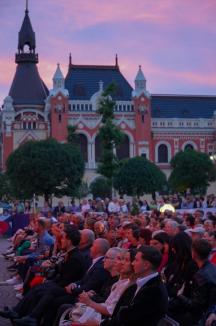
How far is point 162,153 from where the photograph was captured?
8312 cm

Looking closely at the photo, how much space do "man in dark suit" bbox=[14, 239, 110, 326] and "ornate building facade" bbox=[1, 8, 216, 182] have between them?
68.9m

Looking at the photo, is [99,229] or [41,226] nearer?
[99,229]

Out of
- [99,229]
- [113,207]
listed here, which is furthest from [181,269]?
[113,207]

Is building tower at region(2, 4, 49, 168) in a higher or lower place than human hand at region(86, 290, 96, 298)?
higher

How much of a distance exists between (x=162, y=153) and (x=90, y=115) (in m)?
10.6

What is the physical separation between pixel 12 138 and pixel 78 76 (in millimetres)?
13475

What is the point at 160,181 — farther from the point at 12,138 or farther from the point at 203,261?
the point at 203,261

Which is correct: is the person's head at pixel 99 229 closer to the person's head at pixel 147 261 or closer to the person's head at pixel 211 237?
the person's head at pixel 211 237

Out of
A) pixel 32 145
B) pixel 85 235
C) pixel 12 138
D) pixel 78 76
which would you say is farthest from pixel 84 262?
pixel 78 76

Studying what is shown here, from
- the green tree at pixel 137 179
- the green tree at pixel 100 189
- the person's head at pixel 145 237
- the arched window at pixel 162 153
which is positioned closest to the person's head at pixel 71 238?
the person's head at pixel 145 237

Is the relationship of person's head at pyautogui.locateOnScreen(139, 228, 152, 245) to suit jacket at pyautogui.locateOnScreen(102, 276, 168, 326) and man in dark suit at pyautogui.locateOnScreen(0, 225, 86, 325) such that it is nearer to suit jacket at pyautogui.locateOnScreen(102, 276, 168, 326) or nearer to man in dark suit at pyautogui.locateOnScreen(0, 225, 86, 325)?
man in dark suit at pyautogui.locateOnScreen(0, 225, 86, 325)

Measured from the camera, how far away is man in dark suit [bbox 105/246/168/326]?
605 cm

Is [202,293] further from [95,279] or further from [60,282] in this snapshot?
[60,282]

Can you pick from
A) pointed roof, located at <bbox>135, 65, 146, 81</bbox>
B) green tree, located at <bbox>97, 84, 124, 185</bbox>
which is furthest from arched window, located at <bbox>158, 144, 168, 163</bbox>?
green tree, located at <bbox>97, 84, 124, 185</bbox>
